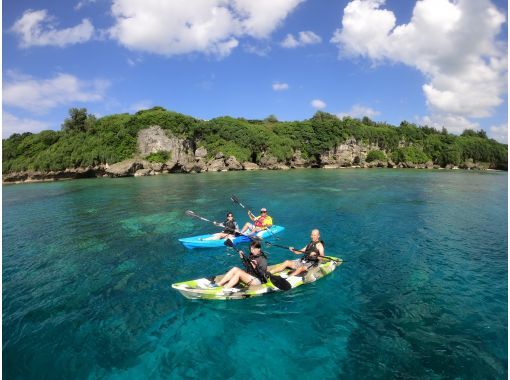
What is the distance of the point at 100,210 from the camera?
1057 inches

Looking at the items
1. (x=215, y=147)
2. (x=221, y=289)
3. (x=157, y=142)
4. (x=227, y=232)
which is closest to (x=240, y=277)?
(x=221, y=289)

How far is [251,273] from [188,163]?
224 ft

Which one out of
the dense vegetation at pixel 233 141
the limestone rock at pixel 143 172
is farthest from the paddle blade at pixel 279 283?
the dense vegetation at pixel 233 141

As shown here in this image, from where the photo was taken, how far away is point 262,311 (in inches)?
384

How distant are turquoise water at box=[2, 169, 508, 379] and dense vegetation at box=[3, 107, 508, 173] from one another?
60752 millimetres

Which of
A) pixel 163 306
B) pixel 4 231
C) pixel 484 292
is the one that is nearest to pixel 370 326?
pixel 484 292

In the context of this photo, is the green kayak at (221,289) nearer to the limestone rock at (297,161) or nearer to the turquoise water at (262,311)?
the turquoise water at (262,311)

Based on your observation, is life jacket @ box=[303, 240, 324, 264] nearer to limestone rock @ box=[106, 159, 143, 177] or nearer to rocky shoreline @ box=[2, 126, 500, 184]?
rocky shoreline @ box=[2, 126, 500, 184]

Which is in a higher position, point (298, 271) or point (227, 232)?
point (227, 232)

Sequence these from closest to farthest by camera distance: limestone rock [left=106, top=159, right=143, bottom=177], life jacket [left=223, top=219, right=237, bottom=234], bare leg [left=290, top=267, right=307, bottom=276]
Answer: bare leg [left=290, top=267, right=307, bottom=276] → life jacket [left=223, top=219, right=237, bottom=234] → limestone rock [left=106, top=159, right=143, bottom=177]

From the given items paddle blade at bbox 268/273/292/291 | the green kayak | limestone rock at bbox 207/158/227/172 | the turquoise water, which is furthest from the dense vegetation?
paddle blade at bbox 268/273/292/291

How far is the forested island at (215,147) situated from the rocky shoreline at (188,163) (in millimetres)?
208

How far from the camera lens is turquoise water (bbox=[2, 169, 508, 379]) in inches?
300

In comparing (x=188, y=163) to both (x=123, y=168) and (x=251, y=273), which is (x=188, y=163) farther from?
(x=251, y=273)
